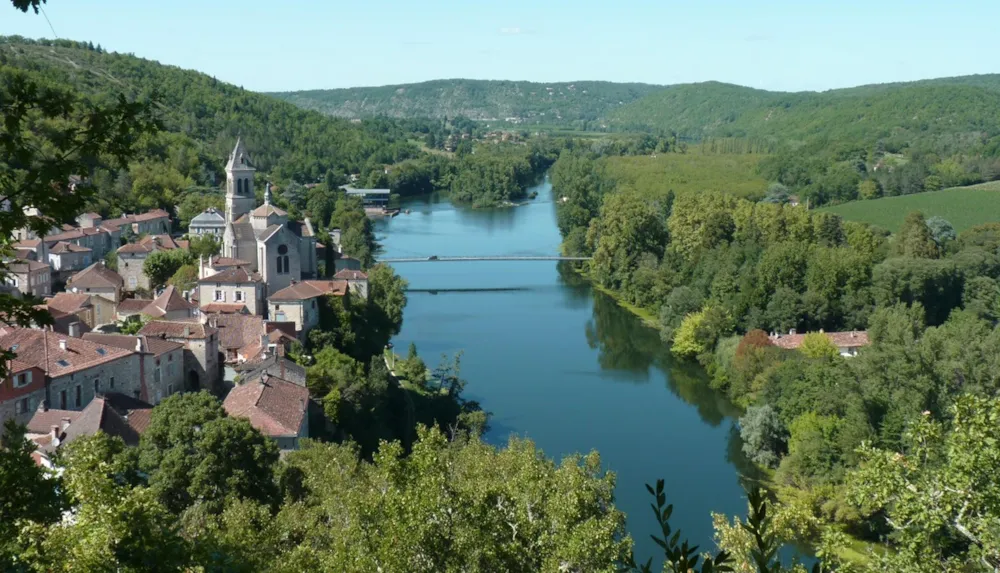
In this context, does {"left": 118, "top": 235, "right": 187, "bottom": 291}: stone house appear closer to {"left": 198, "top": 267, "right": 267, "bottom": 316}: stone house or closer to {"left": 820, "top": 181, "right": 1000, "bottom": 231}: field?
{"left": 198, "top": 267, "right": 267, "bottom": 316}: stone house

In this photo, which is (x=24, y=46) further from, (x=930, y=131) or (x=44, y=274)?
(x=930, y=131)

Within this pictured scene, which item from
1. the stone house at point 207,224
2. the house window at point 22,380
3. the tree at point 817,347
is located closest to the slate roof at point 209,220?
the stone house at point 207,224

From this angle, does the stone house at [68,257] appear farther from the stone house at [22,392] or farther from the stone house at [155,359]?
the stone house at [22,392]

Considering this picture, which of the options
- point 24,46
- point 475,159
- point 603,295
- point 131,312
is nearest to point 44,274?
point 131,312

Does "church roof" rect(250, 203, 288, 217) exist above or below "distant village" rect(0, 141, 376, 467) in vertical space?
above

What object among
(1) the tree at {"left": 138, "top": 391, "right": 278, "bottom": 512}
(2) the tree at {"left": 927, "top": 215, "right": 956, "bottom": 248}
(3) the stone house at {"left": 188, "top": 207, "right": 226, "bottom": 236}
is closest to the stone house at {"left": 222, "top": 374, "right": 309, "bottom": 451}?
(1) the tree at {"left": 138, "top": 391, "right": 278, "bottom": 512}
